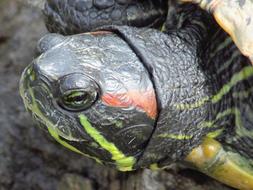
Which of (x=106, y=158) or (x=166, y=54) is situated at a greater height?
(x=166, y=54)

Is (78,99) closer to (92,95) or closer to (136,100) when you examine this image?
(92,95)

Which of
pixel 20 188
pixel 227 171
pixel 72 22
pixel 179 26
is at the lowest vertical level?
pixel 20 188

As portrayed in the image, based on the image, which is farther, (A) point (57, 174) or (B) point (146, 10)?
(A) point (57, 174)

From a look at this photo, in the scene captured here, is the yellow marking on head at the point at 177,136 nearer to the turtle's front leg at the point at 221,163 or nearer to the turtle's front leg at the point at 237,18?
the turtle's front leg at the point at 221,163

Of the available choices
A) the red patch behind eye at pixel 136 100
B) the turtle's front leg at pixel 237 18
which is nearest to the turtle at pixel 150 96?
the red patch behind eye at pixel 136 100

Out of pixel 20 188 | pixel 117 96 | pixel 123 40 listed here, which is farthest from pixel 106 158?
pixel 20 188

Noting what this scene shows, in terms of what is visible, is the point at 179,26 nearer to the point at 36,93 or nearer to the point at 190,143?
the point at 190,143

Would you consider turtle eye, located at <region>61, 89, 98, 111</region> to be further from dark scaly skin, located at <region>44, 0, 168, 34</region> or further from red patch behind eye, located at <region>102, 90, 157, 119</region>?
dark scaly skin, located at <region>44, 0, 168, 34</region>
